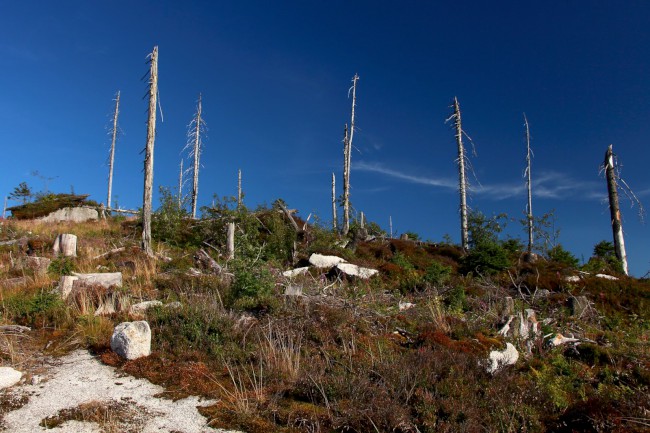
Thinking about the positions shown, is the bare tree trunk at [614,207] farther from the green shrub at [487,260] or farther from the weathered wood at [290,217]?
the weathered wood at [290,217]

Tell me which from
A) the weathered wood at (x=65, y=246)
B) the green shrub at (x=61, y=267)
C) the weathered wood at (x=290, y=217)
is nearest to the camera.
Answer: the green shrub at (x=61, y=267)

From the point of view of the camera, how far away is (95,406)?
5.33 meters

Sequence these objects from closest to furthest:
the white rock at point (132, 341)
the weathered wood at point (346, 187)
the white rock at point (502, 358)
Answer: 1. the white rock at point (502, 358)
2. the white rock at point (132, 341)
3. the weathered wood at point (346, 187)

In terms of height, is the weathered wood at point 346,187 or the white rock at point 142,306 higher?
the weathered wood at point 346,187

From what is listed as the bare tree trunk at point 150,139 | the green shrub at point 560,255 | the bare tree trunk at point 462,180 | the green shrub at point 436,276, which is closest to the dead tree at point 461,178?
the bare tree trunk at point 462,180

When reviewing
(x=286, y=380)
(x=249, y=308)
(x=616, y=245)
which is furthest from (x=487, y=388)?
(x=616, y=245)

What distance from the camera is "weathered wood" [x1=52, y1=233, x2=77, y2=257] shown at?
15330mm

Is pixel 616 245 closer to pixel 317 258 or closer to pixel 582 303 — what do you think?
pixel 582 303

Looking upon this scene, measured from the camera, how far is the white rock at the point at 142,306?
355 inches

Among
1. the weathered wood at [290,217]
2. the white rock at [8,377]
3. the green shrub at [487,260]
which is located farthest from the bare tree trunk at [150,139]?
the green shrub at [487,260]

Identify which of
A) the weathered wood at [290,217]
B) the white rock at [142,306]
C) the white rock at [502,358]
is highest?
the weathered wood at [290,217]

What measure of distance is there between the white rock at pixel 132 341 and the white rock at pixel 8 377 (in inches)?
54.0

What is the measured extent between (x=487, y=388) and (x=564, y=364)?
2297mm

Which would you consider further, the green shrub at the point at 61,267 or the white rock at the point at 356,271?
the white rock at the point at 356,271
